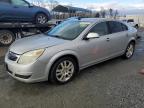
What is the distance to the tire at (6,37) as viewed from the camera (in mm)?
8711

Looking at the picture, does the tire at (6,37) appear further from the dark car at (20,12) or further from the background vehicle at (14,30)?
the dark car at (20,12)

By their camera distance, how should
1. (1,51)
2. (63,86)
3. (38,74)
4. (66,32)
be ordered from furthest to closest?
(1,51)
(66,32)
(63,86)
(38,74)

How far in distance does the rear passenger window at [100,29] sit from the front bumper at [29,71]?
1.81m

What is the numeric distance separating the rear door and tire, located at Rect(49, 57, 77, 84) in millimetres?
1578

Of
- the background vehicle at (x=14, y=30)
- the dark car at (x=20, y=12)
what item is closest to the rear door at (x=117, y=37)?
the dark car at (x=20, y=12)

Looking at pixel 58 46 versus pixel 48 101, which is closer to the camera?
pixel 48 101

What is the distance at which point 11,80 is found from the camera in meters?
4.60

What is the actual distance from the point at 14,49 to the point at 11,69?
0.46 metres

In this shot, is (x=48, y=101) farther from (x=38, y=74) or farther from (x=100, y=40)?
(x=100, y=40)

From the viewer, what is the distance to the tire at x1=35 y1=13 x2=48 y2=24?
980 centimetres

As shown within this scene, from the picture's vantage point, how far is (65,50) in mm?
4207

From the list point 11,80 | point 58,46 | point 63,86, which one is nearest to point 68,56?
point 58,46

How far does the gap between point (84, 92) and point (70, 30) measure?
1831 mm

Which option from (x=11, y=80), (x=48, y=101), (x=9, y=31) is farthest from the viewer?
(x=9, y=31)
